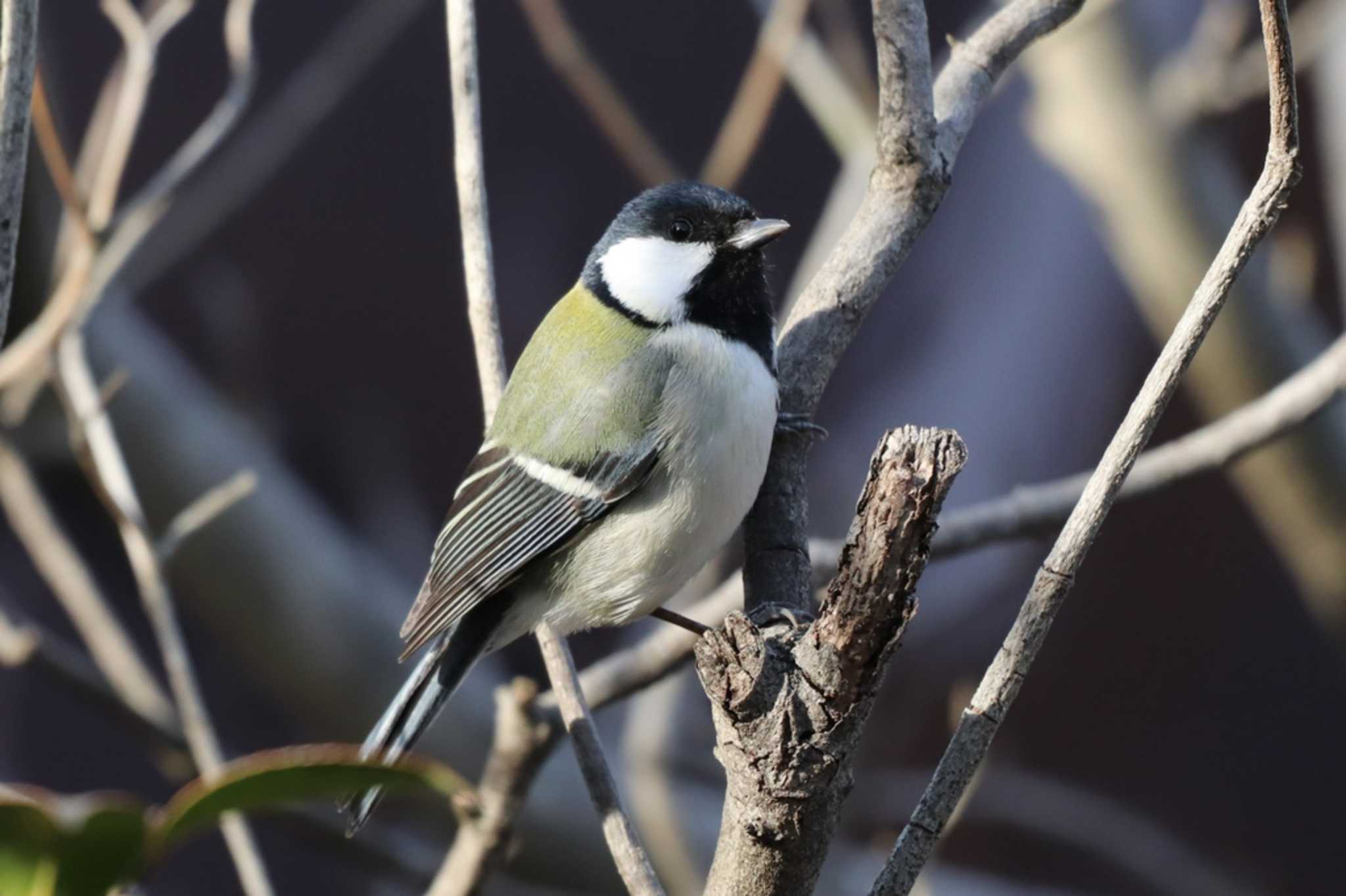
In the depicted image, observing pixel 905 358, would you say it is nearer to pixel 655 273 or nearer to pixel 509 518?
pixel 655 273

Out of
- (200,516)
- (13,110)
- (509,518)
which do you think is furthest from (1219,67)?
(13,110)

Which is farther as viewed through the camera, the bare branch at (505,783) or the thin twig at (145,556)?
the thin twig at (145,556)

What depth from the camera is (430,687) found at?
1.56 metres

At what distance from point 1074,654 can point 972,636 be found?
387mm

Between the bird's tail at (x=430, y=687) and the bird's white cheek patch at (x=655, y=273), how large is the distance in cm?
43

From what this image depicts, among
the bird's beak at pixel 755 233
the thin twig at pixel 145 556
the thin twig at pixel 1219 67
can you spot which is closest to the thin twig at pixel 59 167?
the thin twig at pixel 145 556

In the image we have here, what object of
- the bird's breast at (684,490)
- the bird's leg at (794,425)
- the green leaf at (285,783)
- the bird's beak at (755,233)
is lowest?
the green leaf at (285,783)

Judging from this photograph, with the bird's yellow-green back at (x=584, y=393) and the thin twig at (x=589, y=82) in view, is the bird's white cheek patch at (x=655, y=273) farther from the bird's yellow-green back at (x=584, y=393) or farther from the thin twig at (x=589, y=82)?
the thin twig at (x=589, y=82)

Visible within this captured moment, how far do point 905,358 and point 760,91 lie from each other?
1029 mm

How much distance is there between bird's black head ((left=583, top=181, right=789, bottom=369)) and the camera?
1.66 metres

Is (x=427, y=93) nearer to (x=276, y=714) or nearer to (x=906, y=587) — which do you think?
(x=276, y=714)

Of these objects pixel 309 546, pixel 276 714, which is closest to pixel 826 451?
pixel 309 546

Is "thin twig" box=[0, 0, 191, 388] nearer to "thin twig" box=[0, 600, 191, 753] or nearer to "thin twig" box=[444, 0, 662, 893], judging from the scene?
"thin twig" box=[0, 600, 191, 753]

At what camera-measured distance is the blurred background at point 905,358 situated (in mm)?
2471
